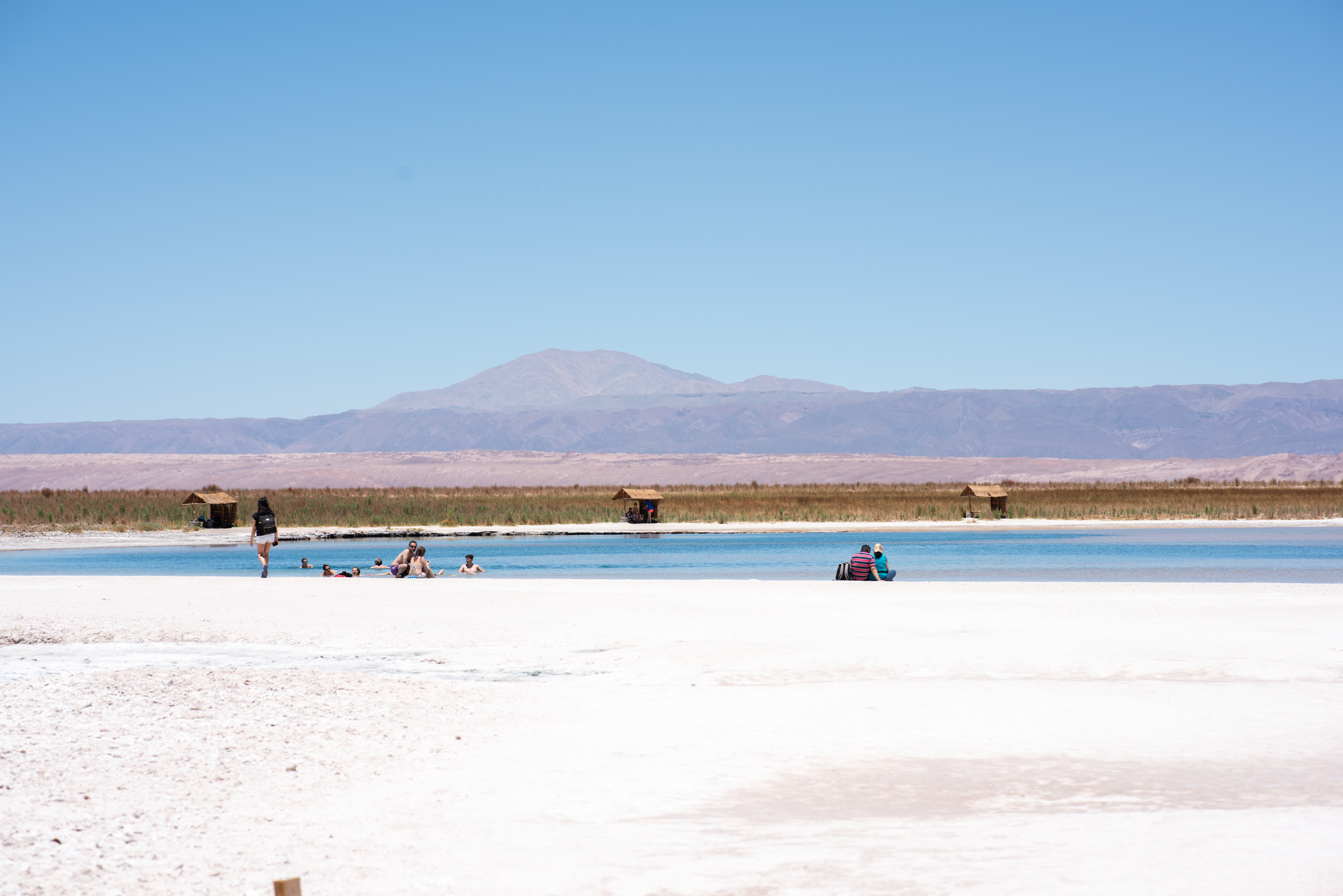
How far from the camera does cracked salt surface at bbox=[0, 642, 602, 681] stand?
1158 centimetres

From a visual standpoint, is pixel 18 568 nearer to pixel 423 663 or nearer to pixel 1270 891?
pixel 423 663

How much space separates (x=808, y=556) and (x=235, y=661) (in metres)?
22.4

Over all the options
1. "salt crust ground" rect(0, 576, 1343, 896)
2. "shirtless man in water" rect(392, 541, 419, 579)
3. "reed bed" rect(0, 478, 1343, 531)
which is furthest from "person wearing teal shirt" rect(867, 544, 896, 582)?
"reed bed" rect(0, 478, 1343, 531)

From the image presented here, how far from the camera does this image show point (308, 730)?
882 cm

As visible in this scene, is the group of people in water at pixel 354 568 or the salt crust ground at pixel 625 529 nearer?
the group of people in water at pixel 354 568

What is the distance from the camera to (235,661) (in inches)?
486

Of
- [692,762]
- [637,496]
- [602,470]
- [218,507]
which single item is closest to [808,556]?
[637,496]

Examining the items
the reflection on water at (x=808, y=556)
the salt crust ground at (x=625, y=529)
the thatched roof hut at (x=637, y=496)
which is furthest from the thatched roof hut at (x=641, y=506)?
the reflection on water at (x=808, y=556)

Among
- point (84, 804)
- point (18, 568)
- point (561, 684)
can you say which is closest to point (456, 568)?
point (18, 568)

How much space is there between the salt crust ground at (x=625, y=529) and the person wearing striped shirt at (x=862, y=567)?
23.2m

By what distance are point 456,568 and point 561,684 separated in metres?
20.4

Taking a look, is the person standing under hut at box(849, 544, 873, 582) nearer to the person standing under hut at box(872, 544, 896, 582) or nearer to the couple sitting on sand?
the couple sitting on sand

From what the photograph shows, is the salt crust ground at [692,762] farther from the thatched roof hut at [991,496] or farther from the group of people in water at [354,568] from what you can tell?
Result: the thatched roof hut at [991,496]

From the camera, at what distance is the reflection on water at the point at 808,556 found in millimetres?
26516
